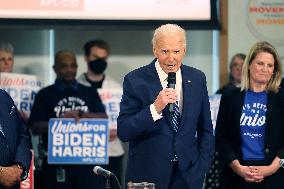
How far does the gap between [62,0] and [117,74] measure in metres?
1.49

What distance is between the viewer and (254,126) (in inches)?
225

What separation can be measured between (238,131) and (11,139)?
4.95ft

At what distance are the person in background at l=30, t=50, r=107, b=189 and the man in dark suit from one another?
8.39 ft

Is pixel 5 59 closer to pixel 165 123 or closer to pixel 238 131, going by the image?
pixel 238 131

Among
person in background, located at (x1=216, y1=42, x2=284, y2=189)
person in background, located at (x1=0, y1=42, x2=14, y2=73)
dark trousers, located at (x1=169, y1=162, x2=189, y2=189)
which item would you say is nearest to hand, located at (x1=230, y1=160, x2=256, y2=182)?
person in background, located at (x1=216, y1=42, x2=284, y2=189)

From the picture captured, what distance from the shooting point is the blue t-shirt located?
5.71m

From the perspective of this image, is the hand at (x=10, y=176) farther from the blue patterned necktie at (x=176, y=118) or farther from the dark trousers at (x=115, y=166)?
the dark trousers at (x=115, y=166)

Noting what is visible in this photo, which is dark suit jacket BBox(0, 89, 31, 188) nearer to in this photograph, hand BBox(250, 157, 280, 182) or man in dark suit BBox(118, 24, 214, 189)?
man in dark suit BBox(118, 24, 214, 189)

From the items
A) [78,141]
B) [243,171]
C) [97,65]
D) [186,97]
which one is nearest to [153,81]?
Result: [186,97]

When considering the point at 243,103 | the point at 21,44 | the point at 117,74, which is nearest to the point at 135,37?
the point at 117,74

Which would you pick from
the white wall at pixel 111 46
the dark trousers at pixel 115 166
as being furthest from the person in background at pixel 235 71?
the dark trousers at pixel 115 166

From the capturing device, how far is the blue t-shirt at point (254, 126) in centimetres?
571

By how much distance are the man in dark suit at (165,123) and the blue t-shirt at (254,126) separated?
3.12ft

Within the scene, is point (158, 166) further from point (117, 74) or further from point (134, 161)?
point (117, 74)
